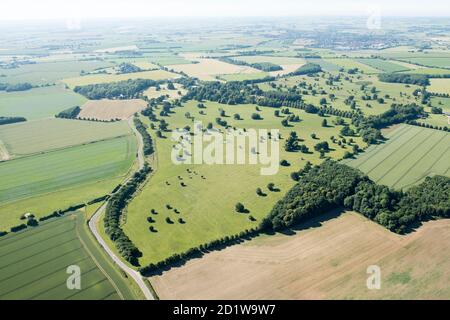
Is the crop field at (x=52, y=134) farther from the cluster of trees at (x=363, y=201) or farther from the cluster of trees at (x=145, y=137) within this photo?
the cluster of trees at (x=363, y=201)

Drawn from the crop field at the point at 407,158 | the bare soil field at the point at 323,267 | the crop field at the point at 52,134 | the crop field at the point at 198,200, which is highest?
the crop field at the point at 52,134

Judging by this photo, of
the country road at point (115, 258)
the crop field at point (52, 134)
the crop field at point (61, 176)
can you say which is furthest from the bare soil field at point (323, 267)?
the crop field at point (52, 134)

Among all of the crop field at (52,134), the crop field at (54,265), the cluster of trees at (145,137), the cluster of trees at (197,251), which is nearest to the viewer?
the crop field at (54,265)

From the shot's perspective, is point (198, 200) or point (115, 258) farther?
point (198, 200)

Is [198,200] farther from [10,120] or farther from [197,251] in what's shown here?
[10,120]

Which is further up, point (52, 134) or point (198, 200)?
point (52, 134)

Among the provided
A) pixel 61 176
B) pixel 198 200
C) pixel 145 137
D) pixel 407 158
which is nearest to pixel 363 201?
pixel 407 158

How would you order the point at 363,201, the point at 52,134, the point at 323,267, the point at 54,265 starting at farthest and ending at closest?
the point at 52,134 < the point at 363,201 < the point at 54,265 < the point at 323,267

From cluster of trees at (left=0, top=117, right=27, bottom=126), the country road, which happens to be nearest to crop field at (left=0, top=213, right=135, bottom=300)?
the country road
